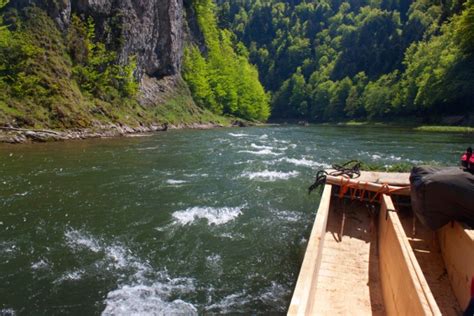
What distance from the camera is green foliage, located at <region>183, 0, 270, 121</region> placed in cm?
7544

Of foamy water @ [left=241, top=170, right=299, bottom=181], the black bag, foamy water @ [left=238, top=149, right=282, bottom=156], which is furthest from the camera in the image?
foamy water @ [left=238, top=149, right=282, bottom=156]

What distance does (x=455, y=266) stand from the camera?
6.21 meters

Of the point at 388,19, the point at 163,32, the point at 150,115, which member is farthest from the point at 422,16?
the point at 150,115

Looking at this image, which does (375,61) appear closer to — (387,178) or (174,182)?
(174,182)

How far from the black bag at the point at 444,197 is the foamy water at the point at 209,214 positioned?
639cm

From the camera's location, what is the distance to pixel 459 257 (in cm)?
601

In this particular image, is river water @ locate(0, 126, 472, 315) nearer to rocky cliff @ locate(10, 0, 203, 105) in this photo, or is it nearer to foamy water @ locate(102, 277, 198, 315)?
foamy water @ locate(102, 277, 198, 315)

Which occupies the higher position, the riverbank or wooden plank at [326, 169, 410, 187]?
wooden plank at [326, 169, 410, 187]

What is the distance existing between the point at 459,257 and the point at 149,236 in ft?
24.3

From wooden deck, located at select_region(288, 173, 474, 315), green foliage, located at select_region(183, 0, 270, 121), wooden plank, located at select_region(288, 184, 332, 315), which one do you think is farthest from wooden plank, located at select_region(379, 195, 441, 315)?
green foliage, located at select_region(183, 0, 270, 121)

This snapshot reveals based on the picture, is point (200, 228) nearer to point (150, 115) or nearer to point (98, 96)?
point (98, 96)

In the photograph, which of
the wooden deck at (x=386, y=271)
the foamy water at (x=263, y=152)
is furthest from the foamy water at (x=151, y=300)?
the foamy water at (x=263, y=152)

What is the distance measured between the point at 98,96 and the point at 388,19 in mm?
107494

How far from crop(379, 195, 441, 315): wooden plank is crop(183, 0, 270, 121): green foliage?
68541 millimetres
